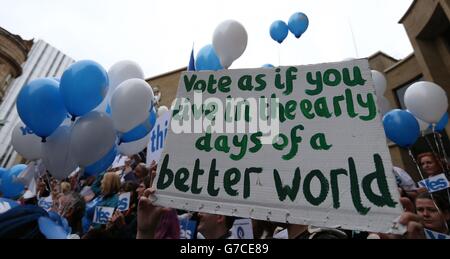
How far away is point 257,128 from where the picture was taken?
159cm

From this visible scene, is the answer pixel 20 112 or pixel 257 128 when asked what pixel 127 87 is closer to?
pixel 20 112

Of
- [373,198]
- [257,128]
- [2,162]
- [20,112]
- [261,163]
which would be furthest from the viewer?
[2,162]

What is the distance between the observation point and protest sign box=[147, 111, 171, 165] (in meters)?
3.47

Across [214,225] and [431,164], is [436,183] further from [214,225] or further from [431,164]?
[214,225]

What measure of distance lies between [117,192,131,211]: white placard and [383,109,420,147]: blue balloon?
342 cm

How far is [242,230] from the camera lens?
254 cm

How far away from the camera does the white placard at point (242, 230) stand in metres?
2.51

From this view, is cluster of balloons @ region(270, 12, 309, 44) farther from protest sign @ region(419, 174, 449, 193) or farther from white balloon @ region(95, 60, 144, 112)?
protest sign @ region(419, 174, 449, 193)

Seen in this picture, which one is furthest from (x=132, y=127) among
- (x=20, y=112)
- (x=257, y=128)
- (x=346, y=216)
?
(x=346, y=216)

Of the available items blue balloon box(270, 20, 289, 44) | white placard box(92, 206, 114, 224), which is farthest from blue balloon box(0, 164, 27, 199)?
blue balloon box(270, 20, 289, 44)

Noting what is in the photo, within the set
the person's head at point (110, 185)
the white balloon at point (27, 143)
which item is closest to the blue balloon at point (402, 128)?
the person's head at point (110, 185)

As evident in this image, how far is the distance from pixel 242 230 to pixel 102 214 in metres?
1.85

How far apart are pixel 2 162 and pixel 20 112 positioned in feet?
104
